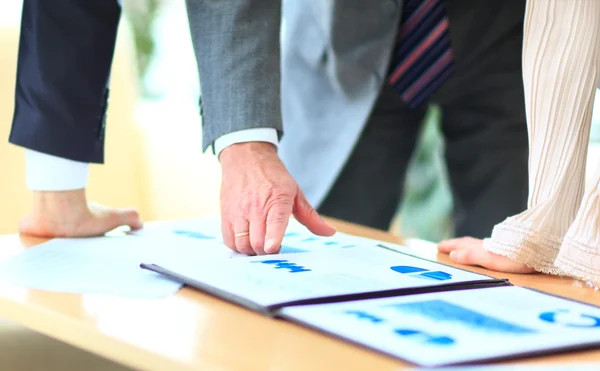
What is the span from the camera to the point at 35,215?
1.08 m

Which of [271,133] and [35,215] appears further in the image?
[35,215]

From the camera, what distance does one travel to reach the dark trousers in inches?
52.1

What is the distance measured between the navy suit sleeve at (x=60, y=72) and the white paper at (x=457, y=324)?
1.99 ft

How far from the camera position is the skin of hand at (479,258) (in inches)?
33.7

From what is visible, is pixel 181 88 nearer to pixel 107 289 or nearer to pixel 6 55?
pixel 6 55

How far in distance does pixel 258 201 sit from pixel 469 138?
710 millimetres

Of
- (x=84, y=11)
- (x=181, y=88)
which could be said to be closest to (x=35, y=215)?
(x=84, y=11)

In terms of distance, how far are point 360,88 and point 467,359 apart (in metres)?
0.92

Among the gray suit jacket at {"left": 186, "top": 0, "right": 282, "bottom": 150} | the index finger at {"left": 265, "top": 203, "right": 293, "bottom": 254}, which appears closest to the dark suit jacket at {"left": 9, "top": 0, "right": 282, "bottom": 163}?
the gray suit jacket at {"left": 186, "top": 0, "right": 282, "bottom": 150}

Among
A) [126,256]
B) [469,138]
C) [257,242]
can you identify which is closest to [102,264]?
[126,256]

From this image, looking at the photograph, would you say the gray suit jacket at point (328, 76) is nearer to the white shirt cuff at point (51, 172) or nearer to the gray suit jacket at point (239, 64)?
the gray suit jacket at point (239, 64)

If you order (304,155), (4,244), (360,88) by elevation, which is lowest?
(4,244)

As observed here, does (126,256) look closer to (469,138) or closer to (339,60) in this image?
(339,60)

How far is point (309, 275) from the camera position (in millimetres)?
713
